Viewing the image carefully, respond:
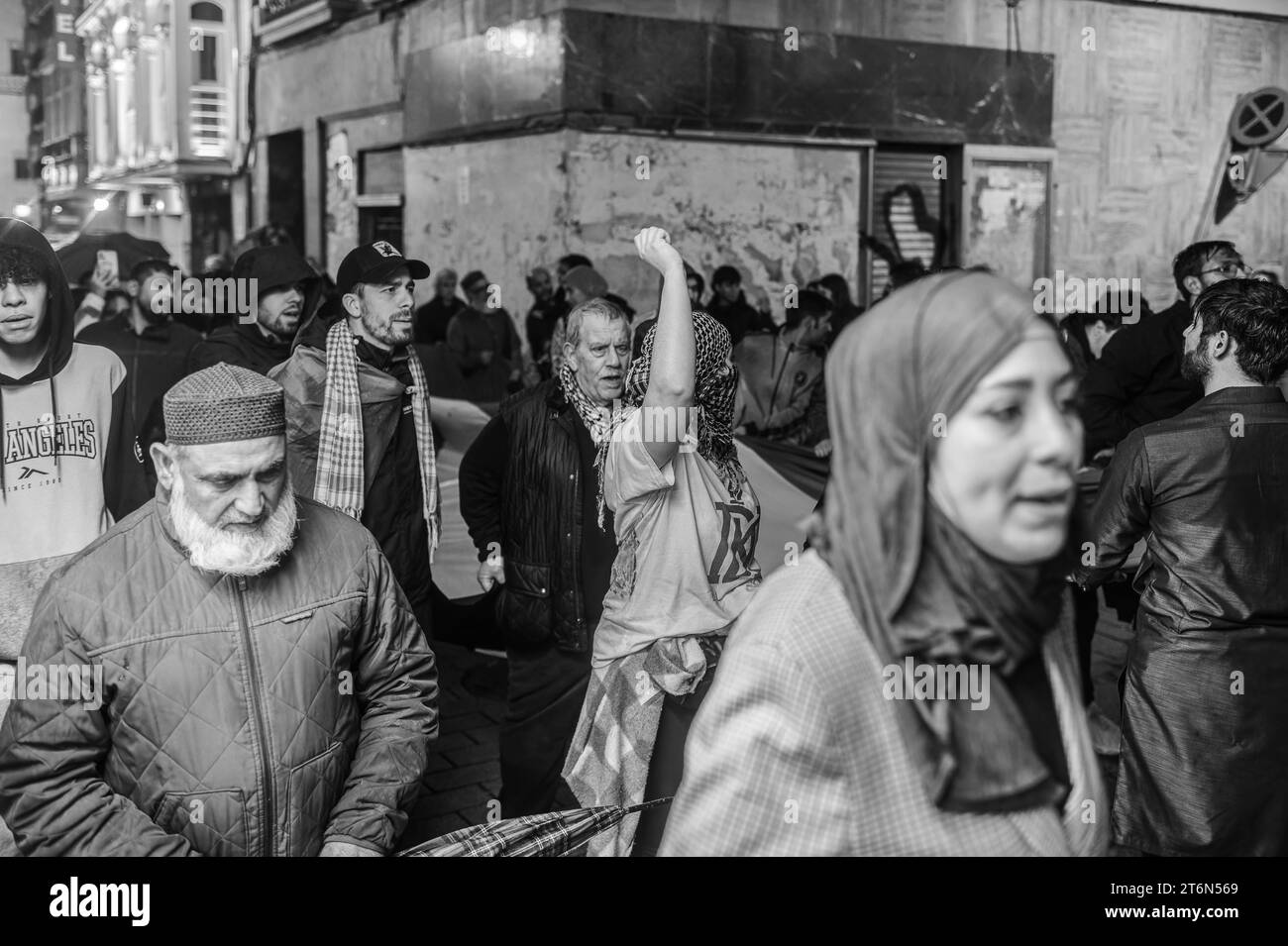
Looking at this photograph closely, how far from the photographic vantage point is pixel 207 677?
2805 mm

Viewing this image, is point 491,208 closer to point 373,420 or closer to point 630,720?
point 373,420

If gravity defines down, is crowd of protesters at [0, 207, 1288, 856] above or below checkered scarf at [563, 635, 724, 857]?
above

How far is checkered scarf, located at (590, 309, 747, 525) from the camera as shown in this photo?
4332mm

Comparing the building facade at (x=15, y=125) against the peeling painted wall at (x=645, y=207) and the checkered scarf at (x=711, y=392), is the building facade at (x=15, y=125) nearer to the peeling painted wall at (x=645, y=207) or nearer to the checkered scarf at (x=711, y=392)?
the peeling painted wall at (x=645, y=207)

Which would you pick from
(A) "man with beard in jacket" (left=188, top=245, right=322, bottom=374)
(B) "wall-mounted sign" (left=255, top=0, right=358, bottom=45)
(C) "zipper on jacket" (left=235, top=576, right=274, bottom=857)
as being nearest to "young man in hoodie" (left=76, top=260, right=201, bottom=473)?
(A) "man with beard in jacket" (left=188, top=245, right=322, bottom=374)

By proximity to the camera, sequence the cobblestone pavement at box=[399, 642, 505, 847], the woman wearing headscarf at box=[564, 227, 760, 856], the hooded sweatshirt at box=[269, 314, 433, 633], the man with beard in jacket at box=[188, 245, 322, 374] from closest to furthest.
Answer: the woman wearing headscarf at box=[564, 227, 760, 856]
the hooded sweatshirt at box=[269, 314, 433, 633]
the cobblestone pavement at box=[399, 642, 505, 847]
the man with beard in jacket at box=[188, 245, 322, 374]

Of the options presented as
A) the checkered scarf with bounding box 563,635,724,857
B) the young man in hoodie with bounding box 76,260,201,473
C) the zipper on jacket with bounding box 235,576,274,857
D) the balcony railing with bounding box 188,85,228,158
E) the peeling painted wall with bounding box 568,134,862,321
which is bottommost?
the checkered scarf with bounding box 563,635,724,857

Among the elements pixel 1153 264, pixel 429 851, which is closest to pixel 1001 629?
pixel 429 851

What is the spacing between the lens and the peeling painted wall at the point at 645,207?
13328mm

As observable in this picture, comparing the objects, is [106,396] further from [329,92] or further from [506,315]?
[329,92]

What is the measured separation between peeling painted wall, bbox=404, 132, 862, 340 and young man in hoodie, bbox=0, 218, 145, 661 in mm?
8898

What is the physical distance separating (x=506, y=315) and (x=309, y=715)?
399 inches

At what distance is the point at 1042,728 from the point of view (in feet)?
6.44

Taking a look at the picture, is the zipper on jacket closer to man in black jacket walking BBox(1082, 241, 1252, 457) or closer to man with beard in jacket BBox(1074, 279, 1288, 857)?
man with beard in jacket BBox(1074, 279, 1288, 857)
